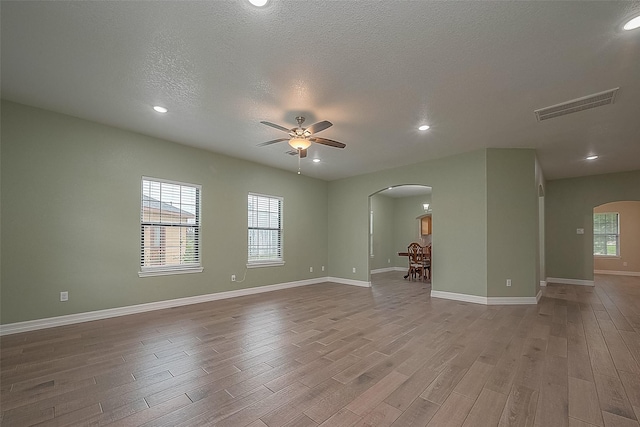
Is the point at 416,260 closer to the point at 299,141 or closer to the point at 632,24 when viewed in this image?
the point at 299,141

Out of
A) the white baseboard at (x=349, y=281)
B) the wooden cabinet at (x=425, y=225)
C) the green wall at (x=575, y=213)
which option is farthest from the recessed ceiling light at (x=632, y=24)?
the wooden cabinet at (x=425, y=225)

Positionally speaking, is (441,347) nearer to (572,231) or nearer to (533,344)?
(533,344)

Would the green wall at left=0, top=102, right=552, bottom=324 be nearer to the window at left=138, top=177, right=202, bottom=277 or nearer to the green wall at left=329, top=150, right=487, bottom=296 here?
the green wall at left=329, top=150, right=487, bottom=296

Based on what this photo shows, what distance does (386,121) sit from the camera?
394cm

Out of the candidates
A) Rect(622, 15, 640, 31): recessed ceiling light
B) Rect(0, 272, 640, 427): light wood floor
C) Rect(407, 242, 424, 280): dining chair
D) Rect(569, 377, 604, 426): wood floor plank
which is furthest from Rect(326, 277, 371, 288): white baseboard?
Rect(622, 15, 640, 31): recessed ceiling light

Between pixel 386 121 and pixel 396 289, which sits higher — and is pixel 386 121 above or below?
above

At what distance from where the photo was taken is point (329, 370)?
8.34 feet

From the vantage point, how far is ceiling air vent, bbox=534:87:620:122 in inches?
124

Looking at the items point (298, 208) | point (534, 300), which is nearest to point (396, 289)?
point (534, 300)

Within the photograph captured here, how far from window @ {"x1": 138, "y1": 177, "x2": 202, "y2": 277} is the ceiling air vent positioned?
5656mm

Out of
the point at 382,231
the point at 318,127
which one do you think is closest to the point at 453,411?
the point at 318,127

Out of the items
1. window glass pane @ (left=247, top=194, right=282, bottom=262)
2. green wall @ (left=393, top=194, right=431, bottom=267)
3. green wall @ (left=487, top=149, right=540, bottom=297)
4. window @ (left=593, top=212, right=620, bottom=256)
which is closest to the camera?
green wall @ (left=487, top=149, right=540, bottom=297)

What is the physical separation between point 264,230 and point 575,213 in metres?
8.29

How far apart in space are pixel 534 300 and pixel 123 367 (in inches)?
248
